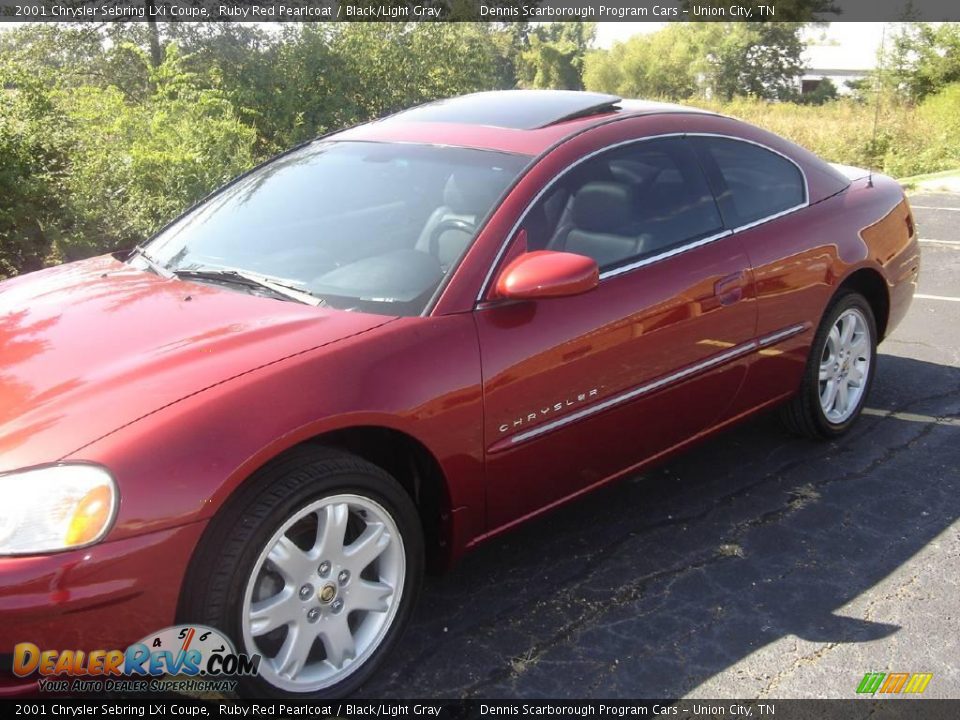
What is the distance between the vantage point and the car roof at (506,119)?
3373 mm

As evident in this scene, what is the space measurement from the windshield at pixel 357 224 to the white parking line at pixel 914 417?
2.62m

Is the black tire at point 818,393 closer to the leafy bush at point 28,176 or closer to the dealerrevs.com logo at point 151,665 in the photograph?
the dealerrevs.com logo at point 151,665

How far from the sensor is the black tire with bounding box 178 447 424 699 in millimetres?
2240

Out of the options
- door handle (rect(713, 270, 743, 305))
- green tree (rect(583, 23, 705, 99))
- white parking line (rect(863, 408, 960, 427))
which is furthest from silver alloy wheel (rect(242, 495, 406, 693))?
green tree (rect(583, 23, 705, 99))

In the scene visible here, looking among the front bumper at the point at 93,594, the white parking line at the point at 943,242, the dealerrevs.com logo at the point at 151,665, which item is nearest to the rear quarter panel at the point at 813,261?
the dealerrevs.com logo at the point at 151,665

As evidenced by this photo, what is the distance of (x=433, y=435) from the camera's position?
2658mm

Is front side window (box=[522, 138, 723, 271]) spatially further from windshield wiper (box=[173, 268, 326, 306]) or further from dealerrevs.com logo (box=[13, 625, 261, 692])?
dealerrevs.com logo (box=[13, 625, 261, 692])

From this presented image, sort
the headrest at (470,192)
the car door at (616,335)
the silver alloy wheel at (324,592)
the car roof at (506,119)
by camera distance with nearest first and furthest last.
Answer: the silver alloy wheel at (324,592) → the car door at (616,335) → the headrest at (470,192) → the car roof at (506,119)

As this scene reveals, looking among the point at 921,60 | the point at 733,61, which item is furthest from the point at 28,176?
the point at 733,61

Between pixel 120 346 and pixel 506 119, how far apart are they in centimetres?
171

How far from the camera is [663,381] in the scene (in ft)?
11.0

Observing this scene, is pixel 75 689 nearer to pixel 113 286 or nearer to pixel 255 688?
pixel 255 688

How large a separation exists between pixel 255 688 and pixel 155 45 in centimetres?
1776

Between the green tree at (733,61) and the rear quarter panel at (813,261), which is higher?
the green tree at (733,61)
